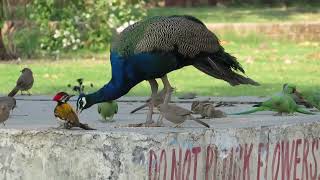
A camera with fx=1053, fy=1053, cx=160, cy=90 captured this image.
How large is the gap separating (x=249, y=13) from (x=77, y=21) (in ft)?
36.2

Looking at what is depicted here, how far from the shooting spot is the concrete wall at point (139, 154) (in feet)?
20.8

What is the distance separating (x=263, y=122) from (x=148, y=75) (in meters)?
0.88

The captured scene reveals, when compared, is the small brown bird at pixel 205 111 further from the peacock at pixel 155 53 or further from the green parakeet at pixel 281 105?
the green parakeet at pixel 281 105

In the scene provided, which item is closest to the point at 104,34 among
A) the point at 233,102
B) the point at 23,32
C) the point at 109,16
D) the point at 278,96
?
the point at 109,16

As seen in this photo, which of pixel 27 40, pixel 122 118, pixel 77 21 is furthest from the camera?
pixel 27 40

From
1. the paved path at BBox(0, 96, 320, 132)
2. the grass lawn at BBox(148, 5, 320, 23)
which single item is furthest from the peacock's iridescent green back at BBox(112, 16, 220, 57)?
the grass lawn at BBox(148, 5, 320, 23)

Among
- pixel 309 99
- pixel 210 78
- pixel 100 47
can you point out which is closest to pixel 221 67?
pixel 309 99

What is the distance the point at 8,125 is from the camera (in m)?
7.03

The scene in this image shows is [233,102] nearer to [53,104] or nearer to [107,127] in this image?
[53,104]

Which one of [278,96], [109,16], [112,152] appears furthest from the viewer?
[109,16]

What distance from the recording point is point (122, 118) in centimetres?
Result: 825

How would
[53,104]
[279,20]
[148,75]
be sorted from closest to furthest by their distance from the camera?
[148,75]
[53,104]
[279,20]

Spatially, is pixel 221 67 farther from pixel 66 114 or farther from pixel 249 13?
pixel 249 13

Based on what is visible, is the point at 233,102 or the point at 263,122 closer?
the point at 263,122
